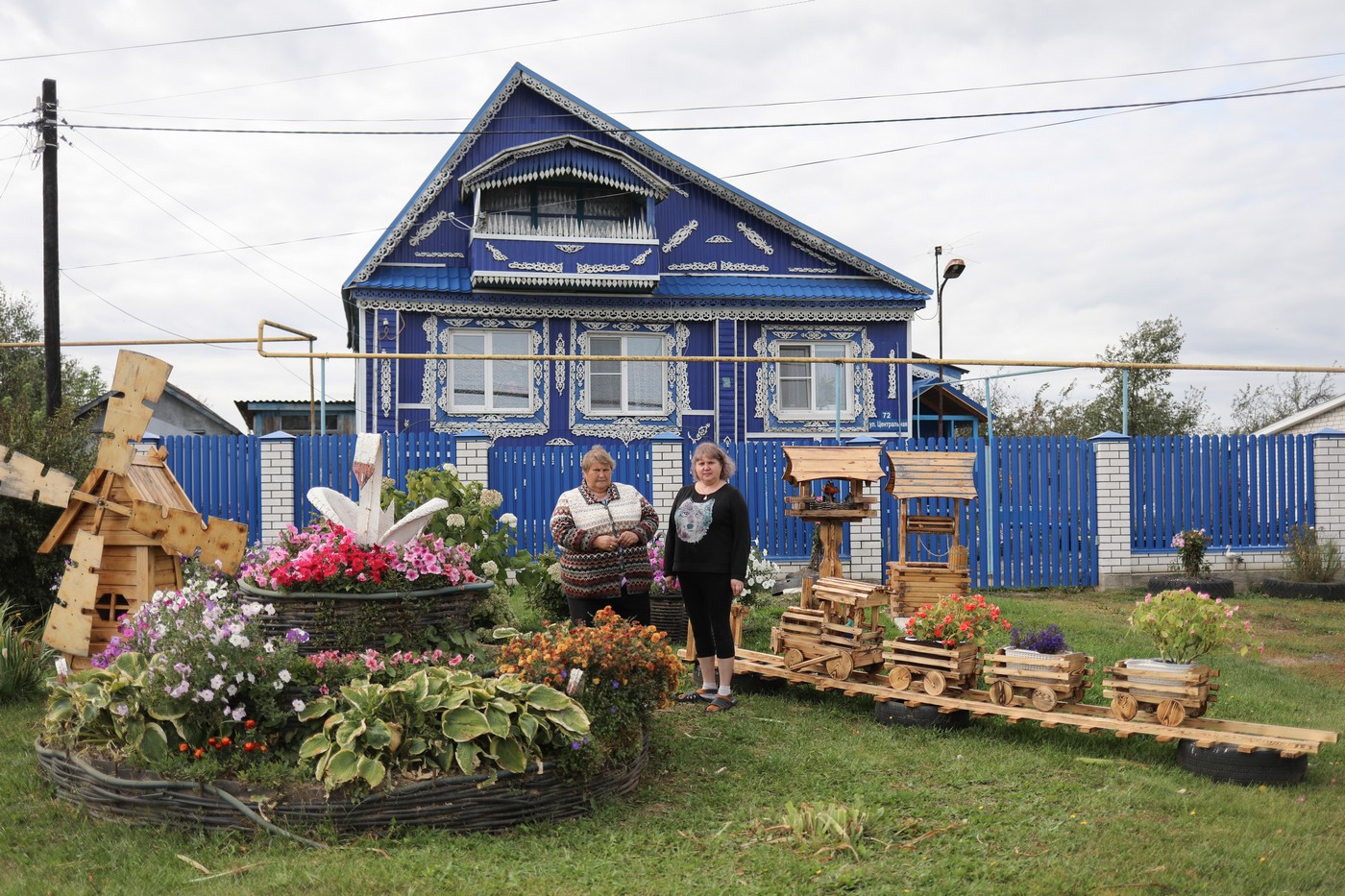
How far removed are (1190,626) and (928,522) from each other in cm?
550

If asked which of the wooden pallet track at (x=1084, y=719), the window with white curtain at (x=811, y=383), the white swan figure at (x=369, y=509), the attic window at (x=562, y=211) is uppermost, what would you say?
the attic window at (x=562, y=211)

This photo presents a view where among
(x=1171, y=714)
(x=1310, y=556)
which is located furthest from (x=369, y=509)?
(x=1310, y=556)

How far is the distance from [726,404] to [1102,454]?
7917mm

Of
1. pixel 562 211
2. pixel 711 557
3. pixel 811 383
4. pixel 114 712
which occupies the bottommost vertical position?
pixel 114 712

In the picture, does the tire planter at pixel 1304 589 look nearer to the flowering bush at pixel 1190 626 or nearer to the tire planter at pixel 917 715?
the flowering bush at pixel 1190 626

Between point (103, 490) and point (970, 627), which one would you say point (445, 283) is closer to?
point (103, 490)

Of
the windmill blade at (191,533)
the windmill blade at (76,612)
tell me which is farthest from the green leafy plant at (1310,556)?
the windmill blade at (76,612)

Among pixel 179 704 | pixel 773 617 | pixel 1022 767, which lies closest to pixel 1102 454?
pixel 773 617

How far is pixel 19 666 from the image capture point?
6969mm

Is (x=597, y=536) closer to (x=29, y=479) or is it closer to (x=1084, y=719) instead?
(x=1084, y=719)

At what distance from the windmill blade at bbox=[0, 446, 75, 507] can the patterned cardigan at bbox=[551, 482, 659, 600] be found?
3.61 m

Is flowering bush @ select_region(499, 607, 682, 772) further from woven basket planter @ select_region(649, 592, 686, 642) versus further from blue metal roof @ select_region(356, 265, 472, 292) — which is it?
blue metal roof @ select_region(356, 265, 472, 292)

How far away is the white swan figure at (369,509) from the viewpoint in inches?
222

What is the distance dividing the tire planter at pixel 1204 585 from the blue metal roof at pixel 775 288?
352 inches
